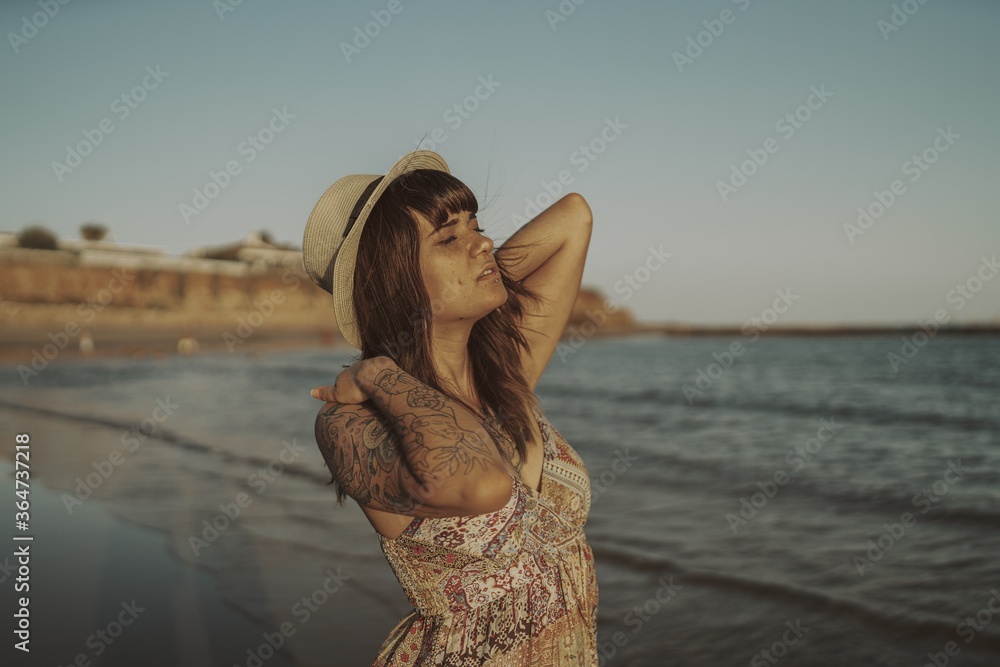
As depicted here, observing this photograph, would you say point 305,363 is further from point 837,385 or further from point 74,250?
point 74,250

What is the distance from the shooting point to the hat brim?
1.90 meters

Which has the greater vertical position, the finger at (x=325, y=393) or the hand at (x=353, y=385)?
the hand at (x=353, y=385)

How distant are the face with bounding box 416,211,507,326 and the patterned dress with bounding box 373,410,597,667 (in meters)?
0.40

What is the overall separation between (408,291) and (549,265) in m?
0.66

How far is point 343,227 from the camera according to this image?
1983 mm

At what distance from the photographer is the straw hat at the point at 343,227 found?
194cm

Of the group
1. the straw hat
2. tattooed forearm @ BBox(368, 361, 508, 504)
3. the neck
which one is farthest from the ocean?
tattooed forearm @ BBox(368, 361, 508, 504)

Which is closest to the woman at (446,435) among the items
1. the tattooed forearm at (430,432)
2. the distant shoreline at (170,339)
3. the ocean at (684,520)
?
the tattooed forearm at (430,432)

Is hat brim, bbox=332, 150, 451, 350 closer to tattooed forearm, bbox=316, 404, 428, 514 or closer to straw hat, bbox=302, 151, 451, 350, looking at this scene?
straw hat, bbox=302, 151, 451, 350

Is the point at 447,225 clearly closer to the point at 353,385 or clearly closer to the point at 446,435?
the point at 353,385

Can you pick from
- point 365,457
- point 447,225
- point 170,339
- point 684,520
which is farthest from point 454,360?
point 170,339

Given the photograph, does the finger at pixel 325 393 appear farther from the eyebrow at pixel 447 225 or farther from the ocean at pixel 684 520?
the ocean at pixel 684 520

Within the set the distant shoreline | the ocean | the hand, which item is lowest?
the distant shoreline

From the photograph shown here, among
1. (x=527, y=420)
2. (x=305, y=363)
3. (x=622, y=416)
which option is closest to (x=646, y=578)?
(x=527, y=420)
